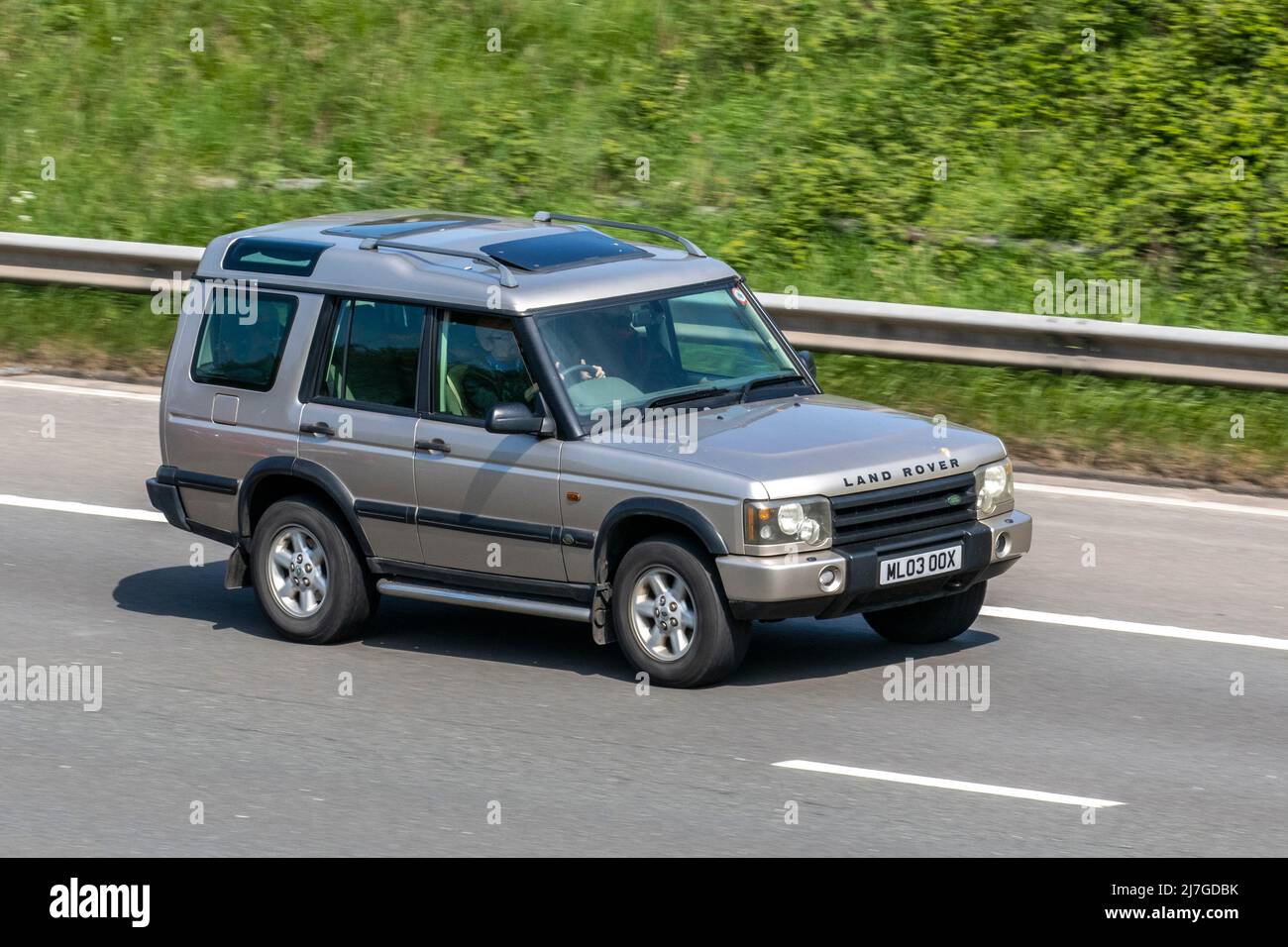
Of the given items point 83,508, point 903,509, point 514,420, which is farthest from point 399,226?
point 83,508

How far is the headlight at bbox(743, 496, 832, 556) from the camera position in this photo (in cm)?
801

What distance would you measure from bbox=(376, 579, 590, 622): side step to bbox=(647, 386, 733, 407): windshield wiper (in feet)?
3.16

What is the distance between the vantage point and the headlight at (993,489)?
870cm

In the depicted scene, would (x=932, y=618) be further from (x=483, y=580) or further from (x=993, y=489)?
(x=483, y=580)

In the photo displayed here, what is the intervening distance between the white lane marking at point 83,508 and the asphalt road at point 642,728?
25.3 inches

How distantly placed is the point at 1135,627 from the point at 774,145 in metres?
9.22

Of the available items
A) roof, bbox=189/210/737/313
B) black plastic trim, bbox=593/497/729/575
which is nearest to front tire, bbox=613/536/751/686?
black plastic trim, bbox=593/497/729/575

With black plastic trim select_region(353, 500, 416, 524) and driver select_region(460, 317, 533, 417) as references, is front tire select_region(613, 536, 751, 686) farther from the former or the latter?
black plastic trim select_region(353, 500, 416, 524)

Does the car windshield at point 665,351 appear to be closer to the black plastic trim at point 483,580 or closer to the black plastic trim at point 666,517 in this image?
the black plastic trim at point 666,517

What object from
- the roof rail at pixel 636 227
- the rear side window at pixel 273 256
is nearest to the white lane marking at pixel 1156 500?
the roof rail at pixel 636 227

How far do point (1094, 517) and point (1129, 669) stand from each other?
2848 mm

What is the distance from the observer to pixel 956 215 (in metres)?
16.5

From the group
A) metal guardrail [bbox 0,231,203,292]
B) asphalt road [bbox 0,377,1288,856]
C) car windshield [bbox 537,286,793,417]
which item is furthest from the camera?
metal guardrail [bbox 0,231,203,292]

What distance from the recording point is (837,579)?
8109mm
